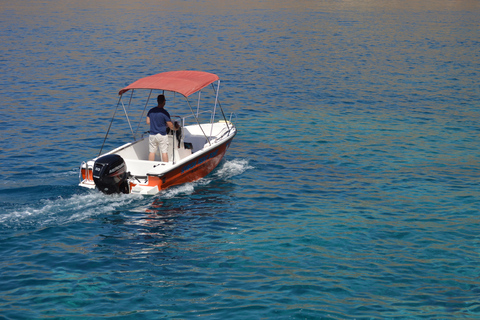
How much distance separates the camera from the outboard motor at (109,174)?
13.8 metres

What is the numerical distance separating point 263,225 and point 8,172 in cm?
843

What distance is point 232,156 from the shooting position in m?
19.5

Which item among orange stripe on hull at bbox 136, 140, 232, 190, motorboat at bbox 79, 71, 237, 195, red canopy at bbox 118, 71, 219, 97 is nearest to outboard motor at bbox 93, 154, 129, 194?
motorboat at bbox 79, 71, 237, 195

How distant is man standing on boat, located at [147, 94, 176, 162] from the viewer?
15837 mm

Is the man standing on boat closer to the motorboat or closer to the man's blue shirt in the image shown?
the man's blue shirt

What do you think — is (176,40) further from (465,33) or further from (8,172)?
(8,172)

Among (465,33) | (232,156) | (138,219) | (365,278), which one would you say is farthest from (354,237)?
(465,33)

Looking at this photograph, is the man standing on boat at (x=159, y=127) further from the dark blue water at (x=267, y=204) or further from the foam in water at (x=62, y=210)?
the foam in water at (x=62, y=210)

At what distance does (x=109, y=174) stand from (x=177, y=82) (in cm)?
389

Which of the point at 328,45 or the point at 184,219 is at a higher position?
the point at 328,45

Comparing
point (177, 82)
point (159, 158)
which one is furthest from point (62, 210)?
point (177, 82)

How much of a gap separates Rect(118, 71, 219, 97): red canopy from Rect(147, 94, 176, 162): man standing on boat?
0.41 metres

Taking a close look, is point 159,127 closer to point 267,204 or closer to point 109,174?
point 109,174

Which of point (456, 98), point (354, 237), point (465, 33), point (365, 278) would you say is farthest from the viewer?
point (465, 33)
